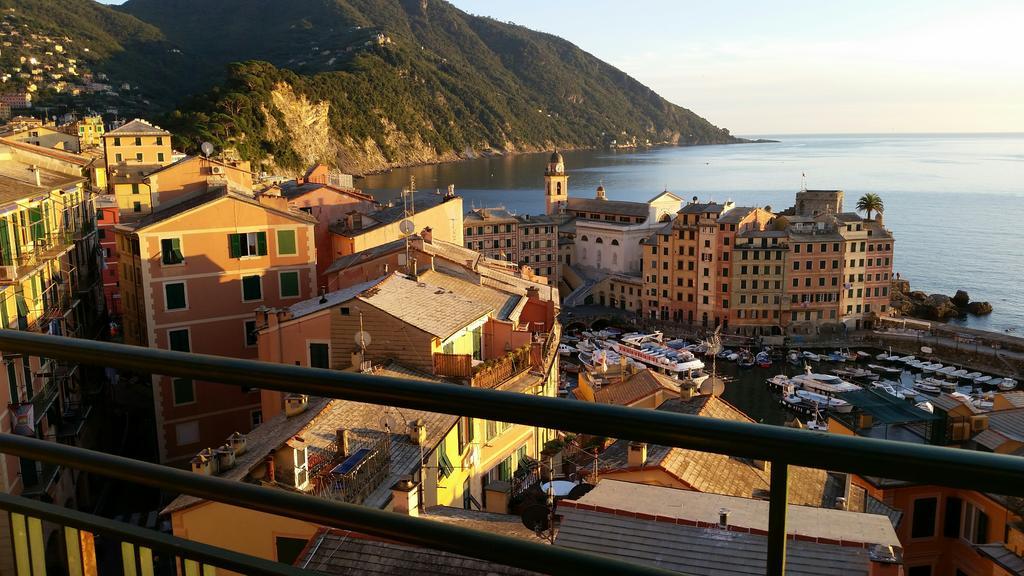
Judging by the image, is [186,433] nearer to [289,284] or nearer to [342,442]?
[289,284]

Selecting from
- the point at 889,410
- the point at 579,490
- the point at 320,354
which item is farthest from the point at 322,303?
the point at 889,410

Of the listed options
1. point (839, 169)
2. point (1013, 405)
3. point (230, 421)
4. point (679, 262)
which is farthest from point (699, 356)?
point (839, 169)

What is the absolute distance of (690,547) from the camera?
300 inches

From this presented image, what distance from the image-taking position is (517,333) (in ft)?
49.3

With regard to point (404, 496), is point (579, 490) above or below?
below

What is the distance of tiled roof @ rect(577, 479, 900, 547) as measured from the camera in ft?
27.3

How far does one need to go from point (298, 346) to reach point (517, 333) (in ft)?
12.1

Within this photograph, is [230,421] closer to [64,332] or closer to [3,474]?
[64,332]

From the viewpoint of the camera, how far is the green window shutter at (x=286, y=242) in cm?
1966

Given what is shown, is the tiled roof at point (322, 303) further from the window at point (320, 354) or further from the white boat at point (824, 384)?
the white boat at point (824, 384)

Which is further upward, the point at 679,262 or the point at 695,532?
the point at 695,532

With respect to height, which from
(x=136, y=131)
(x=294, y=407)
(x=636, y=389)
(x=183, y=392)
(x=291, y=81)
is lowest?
(x=636, y=389)

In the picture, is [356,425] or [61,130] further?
[61,130]

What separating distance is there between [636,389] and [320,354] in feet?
28.7
